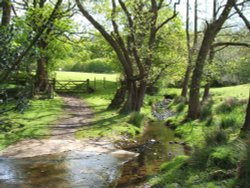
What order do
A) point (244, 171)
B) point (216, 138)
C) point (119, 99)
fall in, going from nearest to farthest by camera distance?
point (244, 171) → point (216, 138) → point (119, 99)

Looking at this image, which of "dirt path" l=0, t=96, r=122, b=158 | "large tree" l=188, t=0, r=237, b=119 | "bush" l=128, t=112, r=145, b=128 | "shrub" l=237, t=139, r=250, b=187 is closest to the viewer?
"shrub" l=237, t=139, r=250, b=187

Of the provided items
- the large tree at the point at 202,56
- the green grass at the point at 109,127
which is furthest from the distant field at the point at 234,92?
the green grass at the point at 109,127

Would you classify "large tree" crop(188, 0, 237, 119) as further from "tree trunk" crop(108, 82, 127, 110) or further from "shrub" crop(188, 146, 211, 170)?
"shrub" crop(188, 146, 211, 170)

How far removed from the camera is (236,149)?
970 centimetres

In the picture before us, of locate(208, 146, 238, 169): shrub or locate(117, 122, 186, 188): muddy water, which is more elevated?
locate(208, 146, 238, 169): shrub

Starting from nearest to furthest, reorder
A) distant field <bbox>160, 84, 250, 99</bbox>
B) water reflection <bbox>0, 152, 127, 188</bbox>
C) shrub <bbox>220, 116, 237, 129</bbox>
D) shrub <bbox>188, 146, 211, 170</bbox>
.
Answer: shrub <bbox>188, 146, 211, 170</bbox> → water reflection <bbox>0, 152, 127, 188</bbox> → shrub <bbox>220, 116, 237, 129</bbox> → distant field <bbox>160, 84, 250, 99</bbox>

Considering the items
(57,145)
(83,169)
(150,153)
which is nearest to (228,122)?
(150,153)

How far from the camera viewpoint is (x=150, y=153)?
49.5ft

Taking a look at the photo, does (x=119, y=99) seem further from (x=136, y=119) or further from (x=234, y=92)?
(x=234, y=92)

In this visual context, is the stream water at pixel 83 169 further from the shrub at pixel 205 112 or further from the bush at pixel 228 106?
the bush at pixel 228 106

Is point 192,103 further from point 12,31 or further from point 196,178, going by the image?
point 12,31

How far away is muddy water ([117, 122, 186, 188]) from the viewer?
1155 centimetres

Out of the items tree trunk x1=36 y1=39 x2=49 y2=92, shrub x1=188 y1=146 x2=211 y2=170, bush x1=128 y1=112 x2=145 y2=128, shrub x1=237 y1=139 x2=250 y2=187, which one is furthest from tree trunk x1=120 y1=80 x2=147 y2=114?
shrub x1=237 y1=139 x2=250 y2=187

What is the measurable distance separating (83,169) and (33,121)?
30.3 ft
